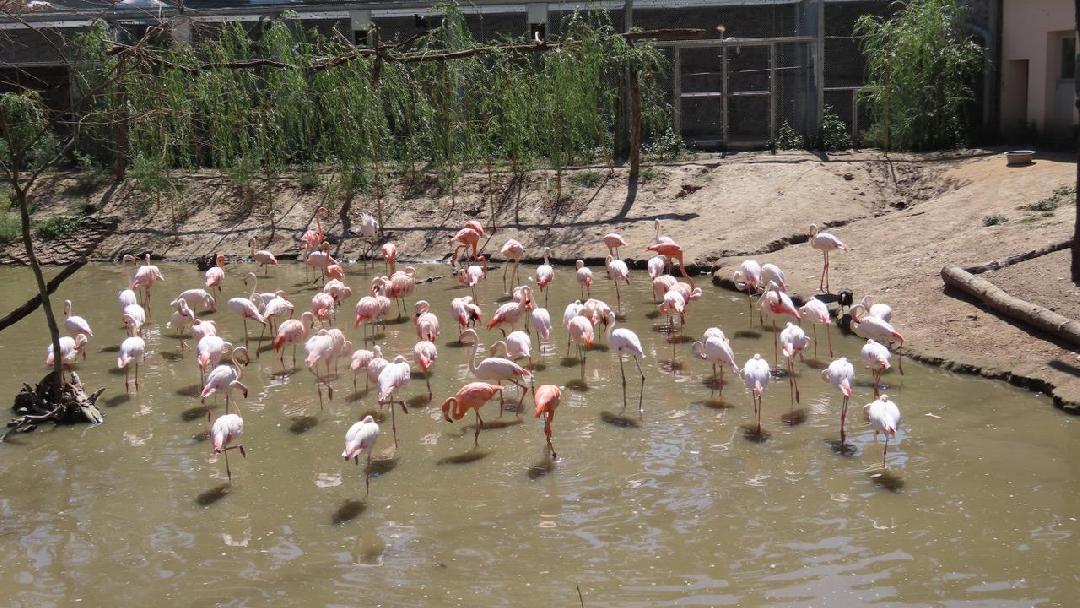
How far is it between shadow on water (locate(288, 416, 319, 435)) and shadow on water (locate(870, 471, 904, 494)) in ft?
12.3

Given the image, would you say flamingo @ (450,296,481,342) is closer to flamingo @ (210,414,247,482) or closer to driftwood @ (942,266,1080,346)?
flamingo @ (210,414,247,482)

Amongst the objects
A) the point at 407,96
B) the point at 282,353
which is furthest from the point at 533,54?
the point at 282,353

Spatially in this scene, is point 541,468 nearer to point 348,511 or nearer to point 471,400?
point 471,400

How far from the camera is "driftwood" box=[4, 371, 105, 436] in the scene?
7.69 metres

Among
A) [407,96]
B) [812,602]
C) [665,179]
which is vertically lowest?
[812,602]

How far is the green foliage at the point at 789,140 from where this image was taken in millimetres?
16906

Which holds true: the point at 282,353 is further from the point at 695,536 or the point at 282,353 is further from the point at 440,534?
the point at 695,536

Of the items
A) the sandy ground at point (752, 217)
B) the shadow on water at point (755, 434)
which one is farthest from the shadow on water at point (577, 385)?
the sandy ground at point (752, 217)

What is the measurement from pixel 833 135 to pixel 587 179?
3965mm

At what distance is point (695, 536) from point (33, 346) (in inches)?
283

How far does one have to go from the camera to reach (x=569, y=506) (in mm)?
6000

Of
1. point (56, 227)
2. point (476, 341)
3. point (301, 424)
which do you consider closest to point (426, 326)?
point (476, 341)

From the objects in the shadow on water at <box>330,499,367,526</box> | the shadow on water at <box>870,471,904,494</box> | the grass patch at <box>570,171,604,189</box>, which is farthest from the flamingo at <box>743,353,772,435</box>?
the grass patch at <box>570,171,604,189</box>

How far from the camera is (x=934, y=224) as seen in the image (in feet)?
39.8
